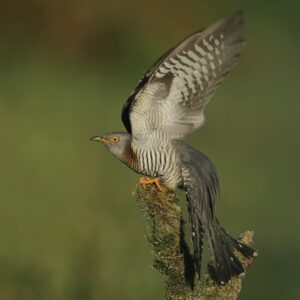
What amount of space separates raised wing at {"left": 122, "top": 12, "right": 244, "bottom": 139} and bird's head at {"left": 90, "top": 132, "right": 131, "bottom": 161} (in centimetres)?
3

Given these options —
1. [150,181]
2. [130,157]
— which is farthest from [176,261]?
[130,157]

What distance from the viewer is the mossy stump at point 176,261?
1866 millimetres

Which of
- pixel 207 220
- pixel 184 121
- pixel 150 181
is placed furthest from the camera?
pixel 184 121

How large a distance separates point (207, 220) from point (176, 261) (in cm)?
31

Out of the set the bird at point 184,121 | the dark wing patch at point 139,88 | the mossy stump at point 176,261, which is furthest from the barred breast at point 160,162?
the mossy stump at point 176,261

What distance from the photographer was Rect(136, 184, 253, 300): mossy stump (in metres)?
1.87

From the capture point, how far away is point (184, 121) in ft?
7.84

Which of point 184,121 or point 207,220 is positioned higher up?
point 184,121

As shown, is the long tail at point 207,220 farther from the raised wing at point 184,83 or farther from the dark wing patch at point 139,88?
the dark wing patch at point 139,88

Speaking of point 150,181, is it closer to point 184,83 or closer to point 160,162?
point 160,162

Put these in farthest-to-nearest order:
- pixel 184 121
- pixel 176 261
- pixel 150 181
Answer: pixel 184 121
pixel 150 181
pixel 176 261

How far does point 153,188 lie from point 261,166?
2671mm

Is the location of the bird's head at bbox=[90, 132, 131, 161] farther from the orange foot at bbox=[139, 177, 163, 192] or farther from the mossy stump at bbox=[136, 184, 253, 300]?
the mossy stump at bbox=[136, 184, 253, 300]

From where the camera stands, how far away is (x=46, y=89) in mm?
5066
